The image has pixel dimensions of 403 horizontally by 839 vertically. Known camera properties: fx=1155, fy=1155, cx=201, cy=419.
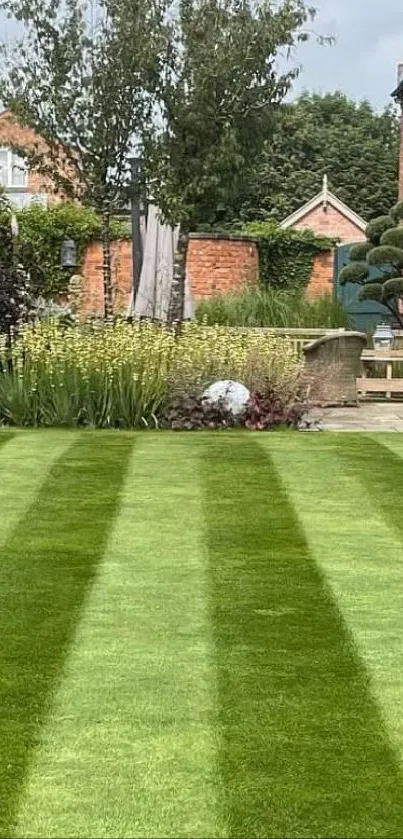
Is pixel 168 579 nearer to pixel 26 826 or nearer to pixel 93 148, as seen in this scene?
pixel 26 826

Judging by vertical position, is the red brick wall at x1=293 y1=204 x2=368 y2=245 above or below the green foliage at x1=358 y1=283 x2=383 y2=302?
above

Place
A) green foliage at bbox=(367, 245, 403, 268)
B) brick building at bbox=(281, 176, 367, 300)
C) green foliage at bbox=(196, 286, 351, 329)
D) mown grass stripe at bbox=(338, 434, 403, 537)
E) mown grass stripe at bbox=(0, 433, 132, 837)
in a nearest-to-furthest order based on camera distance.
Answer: mown grass stripe at bbox=(0, 433, 132, 837) → mown grass stripe at bbox=(338, 434, 403, 537) → green foliage at bbox=(196, 286, 351, 329) → green foliage at bbox=(367, 245, 403, 268) → brick building at bbox=(281, 176, 367, 300)

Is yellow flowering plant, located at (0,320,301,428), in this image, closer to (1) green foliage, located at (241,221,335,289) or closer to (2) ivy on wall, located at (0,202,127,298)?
(2) ivy on wall, located at (0,202,127,298)

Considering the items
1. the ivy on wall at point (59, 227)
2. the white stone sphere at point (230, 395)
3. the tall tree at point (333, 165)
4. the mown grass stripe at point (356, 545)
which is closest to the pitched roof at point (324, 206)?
the tall tree at point (333, 165)

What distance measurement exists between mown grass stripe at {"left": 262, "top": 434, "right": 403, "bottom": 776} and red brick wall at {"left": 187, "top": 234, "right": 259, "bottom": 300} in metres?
11.6

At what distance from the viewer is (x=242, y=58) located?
14.4 meters

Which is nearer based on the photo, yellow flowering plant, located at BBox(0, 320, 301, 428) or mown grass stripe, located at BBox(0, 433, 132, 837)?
mown grass stripe, located at BBox(0, 433, 132, 837)

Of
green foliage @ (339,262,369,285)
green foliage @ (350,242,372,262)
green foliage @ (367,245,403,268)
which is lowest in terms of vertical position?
green foliage @ (339,262,369,285)

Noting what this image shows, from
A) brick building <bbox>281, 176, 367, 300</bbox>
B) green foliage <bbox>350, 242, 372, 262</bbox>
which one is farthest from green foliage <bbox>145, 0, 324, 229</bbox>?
brick building <bbox>281, 176, 367, 300</bbox>

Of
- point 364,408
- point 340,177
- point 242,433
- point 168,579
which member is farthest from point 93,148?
point 340,177

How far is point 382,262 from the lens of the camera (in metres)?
18.4

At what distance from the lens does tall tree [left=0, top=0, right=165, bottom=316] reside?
1452 cm

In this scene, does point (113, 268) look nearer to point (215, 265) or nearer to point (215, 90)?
point (215, 265)

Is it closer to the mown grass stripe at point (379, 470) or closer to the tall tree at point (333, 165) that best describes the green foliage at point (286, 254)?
the mown grass stripe at point (379, 470)
